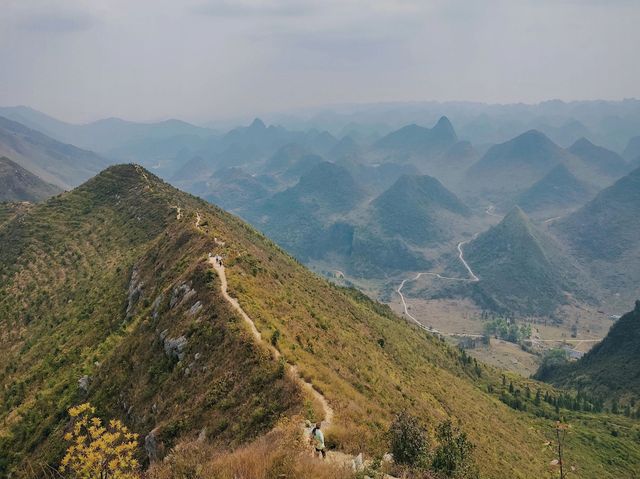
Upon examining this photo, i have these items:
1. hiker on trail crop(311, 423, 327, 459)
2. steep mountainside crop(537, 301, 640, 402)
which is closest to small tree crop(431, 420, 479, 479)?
hiker on trail crop(311, 423, 327, 459)

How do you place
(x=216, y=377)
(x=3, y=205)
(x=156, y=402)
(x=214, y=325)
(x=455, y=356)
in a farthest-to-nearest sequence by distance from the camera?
1. (x=3, y=205)
2. (x=455, y=356)
3. (x=214, y=325)
4. (x=156, y=402)
5. (x=216, y=377)

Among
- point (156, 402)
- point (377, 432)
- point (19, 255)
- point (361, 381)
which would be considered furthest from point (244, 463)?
point (19, 255)

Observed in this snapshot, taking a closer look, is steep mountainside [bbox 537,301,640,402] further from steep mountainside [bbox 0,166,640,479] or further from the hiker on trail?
the hiker on trail

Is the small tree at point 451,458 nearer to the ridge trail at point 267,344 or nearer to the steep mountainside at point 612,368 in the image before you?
the ridge trail at point 267,344

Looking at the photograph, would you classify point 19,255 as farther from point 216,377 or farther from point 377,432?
point 377,432

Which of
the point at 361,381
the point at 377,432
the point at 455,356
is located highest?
the point at 377,432

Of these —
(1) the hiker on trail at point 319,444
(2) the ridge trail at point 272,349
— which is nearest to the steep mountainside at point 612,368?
(2) the ridge trail at point 272,349
